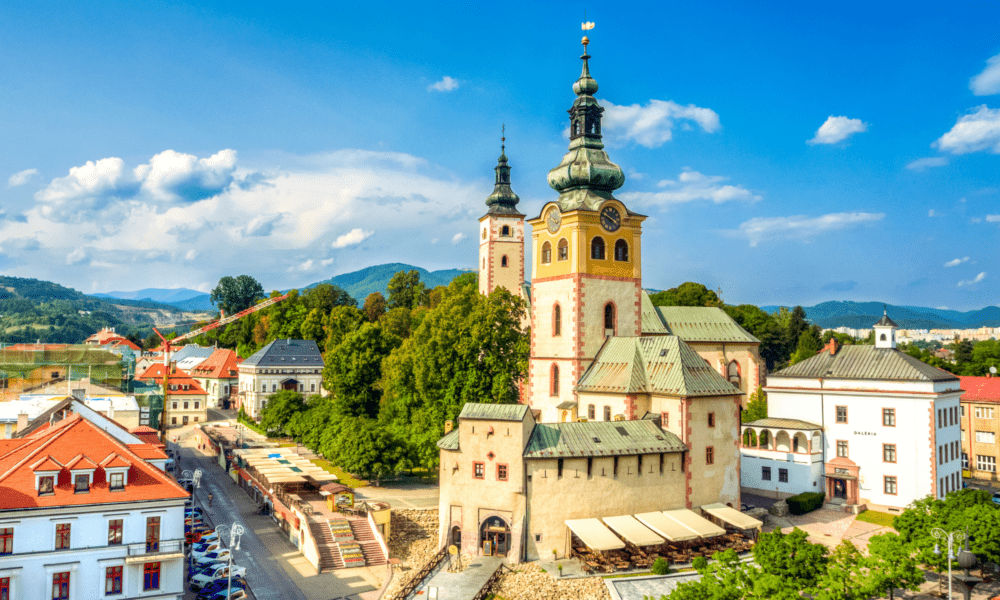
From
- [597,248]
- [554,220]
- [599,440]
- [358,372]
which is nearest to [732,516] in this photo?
[599,440]

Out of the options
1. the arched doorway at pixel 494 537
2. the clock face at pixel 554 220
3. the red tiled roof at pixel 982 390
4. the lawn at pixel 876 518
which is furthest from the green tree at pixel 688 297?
the arched doorway at pixel 494 537

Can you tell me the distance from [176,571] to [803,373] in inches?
1567

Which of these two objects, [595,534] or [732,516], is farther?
[732,516]

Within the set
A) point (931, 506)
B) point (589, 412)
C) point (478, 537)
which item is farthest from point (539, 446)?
point (931, 506)

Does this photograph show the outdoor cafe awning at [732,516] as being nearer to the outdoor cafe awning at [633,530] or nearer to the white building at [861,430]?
the outdoor cafe awning at [633,530]

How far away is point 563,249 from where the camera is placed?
160 feet

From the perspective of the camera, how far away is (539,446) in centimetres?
3756

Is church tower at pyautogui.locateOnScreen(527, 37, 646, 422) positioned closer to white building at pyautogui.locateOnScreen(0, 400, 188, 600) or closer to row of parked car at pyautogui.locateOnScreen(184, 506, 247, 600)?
row of parked car at pyautogui.locateOnScreen(184, 506, 247, 600)

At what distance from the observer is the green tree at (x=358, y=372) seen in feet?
218

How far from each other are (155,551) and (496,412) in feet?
54.7

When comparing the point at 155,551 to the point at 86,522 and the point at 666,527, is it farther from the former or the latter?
the point at 666,527

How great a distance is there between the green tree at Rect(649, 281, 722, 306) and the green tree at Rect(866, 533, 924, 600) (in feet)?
184

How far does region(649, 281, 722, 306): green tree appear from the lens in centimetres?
8600

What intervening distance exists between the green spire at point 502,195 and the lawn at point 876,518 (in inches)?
1737
